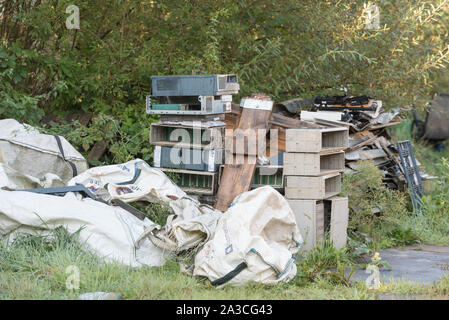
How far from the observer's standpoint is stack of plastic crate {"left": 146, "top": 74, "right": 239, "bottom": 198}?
223 inches

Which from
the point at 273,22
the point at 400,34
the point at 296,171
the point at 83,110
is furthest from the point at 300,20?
the point at 83,110

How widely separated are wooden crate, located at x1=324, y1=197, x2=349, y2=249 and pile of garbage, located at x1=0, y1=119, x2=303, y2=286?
96 centimetres

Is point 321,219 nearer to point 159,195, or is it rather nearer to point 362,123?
point 159,195

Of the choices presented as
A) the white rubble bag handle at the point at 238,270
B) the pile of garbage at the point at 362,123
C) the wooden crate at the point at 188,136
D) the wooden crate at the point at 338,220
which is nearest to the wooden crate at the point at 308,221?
the wooden crate at the point at 338,220

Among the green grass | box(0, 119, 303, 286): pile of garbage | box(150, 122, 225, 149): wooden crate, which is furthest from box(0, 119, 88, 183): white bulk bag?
the green grass

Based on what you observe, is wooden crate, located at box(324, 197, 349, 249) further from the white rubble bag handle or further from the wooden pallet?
the white rubble bag handle

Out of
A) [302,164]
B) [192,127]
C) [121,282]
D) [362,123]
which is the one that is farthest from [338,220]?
[121,282]

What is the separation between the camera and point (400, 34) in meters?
7.30

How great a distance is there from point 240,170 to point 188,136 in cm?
67

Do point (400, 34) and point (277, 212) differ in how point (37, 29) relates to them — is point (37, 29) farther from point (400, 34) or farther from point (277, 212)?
point (400, 34)

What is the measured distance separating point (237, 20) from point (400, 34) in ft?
6.70

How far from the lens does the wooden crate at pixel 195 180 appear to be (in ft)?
19.1

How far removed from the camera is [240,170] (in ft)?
18.6
